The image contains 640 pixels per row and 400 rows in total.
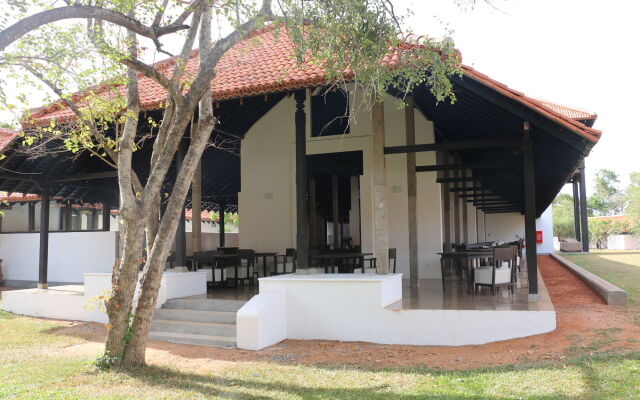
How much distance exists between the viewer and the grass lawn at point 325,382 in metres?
4.43

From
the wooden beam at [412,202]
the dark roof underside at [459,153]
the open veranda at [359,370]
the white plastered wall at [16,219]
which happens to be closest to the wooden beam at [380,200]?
the dark roof underside at [459,153]

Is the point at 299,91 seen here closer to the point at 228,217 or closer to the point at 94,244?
the point at 94,244

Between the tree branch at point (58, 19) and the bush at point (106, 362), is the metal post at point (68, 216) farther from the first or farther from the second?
the tree branch at point (58, 19)

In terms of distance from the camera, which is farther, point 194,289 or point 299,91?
point 194,289

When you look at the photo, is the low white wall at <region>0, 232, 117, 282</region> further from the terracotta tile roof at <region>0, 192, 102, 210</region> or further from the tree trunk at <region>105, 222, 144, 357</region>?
the tree trunk at <region>105, 222, 144, 357</region>

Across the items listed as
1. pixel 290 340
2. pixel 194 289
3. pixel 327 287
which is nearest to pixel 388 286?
pixel 327 287

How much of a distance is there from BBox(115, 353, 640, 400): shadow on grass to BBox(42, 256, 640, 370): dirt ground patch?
0.34 meters

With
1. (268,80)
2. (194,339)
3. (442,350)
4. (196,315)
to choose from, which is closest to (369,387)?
(442,350)

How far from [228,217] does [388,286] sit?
36.2m

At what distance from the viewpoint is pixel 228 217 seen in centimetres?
4225

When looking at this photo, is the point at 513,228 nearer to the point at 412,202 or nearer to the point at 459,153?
the point at 459,153

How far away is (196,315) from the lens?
7.78 m

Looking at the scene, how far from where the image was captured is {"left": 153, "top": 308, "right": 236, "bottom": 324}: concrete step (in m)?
7.52

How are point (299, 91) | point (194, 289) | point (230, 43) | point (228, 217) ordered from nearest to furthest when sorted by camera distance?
point (230, 43)
point (299, 91)
point (194, 289)
point (228, 217)
